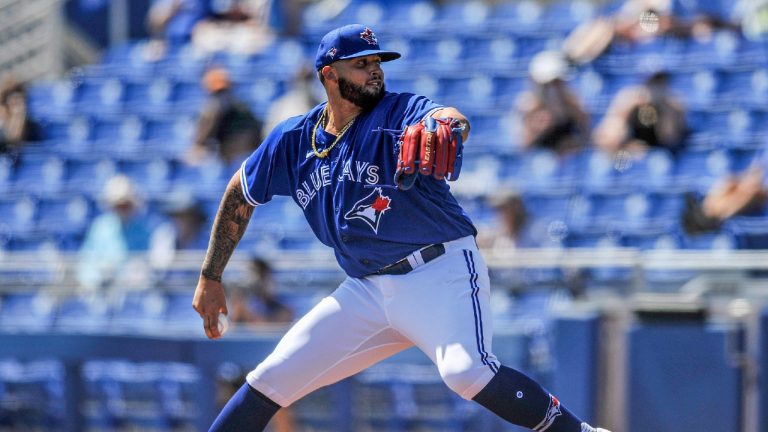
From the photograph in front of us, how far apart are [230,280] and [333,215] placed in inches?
136

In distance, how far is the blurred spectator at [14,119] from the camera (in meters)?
11.0

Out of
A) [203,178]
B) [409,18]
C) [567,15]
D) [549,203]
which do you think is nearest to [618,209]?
[549,203]

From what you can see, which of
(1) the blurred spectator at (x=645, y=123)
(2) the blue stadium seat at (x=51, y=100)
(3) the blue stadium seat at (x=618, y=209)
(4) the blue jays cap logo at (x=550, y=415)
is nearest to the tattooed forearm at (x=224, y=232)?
(4) the blue jays cap logo at (x=550, y=415)

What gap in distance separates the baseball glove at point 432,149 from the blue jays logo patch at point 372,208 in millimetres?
252

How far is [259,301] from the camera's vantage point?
7.52m

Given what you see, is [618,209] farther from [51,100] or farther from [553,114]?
[51,100]

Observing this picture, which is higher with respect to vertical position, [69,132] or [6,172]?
[69,132]

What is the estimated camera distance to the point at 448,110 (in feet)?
13.6

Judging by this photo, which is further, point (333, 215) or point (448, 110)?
point (333, 215)

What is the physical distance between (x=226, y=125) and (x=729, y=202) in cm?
387

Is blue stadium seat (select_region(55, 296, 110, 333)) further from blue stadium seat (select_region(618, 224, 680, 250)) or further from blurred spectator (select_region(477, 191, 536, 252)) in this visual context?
blue stadium seat (select_region(618, 224, 680, 250))

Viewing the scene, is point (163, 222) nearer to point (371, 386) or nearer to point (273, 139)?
point (371, 386)

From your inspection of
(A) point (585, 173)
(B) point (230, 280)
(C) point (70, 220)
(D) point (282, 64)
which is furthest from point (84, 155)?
(A) point (585, 173)

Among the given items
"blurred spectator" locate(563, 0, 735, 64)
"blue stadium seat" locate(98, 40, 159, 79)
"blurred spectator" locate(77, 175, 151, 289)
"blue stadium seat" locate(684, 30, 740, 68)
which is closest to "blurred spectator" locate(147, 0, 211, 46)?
Answer: "blue stadium seat" locate(98, 40, 159, 79)
